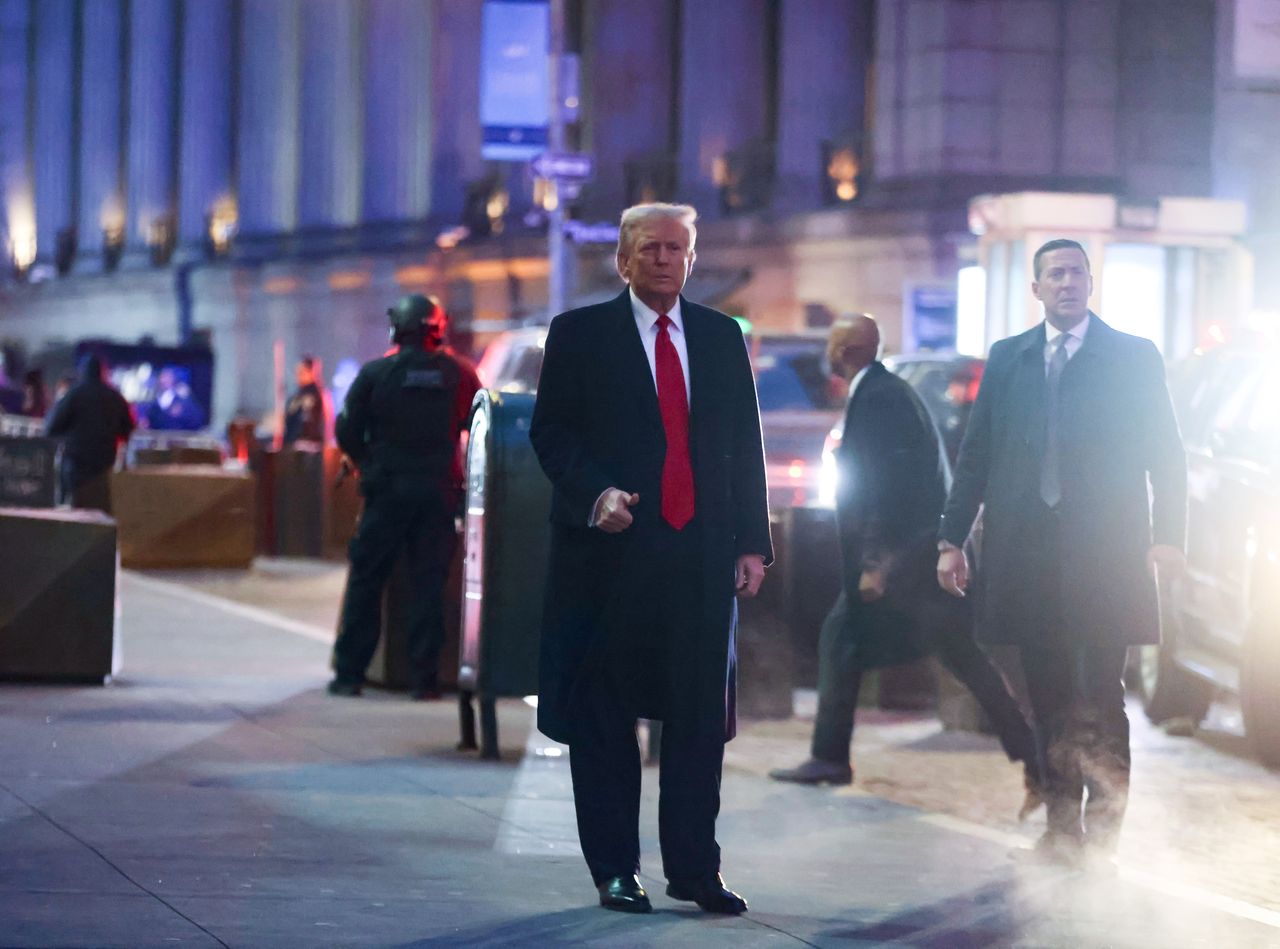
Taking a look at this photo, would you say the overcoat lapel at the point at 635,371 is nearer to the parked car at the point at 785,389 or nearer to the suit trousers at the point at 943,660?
the suit trousers at the point at 943,660

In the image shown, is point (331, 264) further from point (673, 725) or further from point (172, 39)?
point (673, 725)

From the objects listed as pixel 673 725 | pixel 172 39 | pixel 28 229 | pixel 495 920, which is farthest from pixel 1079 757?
pixel 28 229

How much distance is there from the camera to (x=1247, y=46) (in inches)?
458

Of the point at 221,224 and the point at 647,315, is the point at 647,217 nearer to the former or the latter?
the point at 647,315

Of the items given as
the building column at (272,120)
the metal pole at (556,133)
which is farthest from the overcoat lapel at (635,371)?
the building column at (272,120)

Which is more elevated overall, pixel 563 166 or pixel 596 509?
pixel 563 166

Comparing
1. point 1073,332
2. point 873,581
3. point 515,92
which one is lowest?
point 873,581

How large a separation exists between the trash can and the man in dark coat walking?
1121 mm

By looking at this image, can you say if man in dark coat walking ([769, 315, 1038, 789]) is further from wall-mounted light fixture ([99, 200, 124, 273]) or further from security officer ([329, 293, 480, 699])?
wall-mounted light fixture ([99, 200, 124, 273])

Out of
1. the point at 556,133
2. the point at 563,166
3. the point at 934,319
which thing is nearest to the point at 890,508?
the point at 934,319

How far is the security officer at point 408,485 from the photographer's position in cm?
1190

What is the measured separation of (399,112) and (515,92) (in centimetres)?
1725

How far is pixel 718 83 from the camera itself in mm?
39062

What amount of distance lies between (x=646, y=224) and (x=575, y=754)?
1.44 meters
